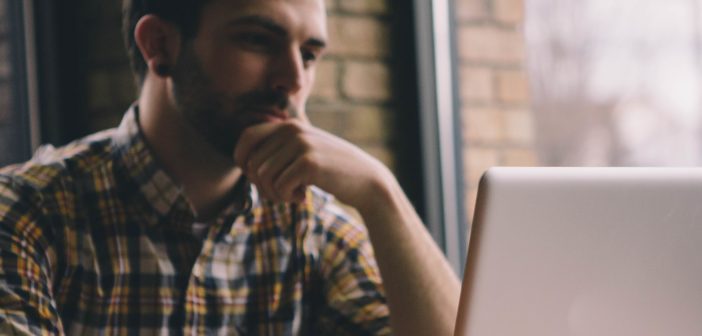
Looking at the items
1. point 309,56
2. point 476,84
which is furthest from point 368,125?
point 309,56

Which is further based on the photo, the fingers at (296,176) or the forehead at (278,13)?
the forehead at (278,13)

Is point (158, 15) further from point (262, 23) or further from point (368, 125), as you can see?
point (368, 125)

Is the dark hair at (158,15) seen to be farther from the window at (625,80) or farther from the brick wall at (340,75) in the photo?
the window at (625,80)

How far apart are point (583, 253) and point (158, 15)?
3.75 feet

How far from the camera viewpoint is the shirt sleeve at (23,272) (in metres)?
1.21

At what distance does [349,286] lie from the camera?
1.50m

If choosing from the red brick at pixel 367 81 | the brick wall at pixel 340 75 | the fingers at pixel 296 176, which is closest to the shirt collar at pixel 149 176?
the fingers at pixel 296 176

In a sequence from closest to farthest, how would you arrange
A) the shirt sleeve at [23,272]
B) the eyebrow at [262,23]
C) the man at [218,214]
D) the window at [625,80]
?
the shirt sleeve at [23,272], the man at [218,214], the eyebrow at [262,23], the window at [625,80]

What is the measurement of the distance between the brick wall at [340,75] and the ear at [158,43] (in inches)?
10.3

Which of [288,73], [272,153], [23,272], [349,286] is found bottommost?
[349,286]

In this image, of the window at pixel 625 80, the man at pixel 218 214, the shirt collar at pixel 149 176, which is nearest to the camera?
the man at pixel 218 214

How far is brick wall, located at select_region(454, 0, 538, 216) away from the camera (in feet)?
6.74

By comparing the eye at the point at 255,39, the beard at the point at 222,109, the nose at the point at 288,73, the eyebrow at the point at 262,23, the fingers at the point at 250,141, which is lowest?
the fingers at the point at 250,141

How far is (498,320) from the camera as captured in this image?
2.15 ft
